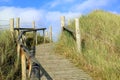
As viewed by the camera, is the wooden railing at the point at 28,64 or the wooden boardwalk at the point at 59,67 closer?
the wooden railing at the point at 28,64

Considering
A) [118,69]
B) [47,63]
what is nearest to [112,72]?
[118,69]

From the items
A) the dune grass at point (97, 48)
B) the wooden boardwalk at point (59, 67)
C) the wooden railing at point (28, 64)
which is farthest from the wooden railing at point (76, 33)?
the wooden railing at point (28, 64)

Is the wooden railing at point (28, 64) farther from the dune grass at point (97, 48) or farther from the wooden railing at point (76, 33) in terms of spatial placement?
the wooden railing at point (76, 33)

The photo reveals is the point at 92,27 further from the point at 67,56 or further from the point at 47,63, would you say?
the point at 47,63

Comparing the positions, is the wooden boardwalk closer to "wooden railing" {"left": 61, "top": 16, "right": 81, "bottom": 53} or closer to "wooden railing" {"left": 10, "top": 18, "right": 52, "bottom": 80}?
"wooden railing" {"left": 10, "top": 18, "right": 52, "bottom": 80}

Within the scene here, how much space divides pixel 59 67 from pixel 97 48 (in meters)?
Result: 2.50

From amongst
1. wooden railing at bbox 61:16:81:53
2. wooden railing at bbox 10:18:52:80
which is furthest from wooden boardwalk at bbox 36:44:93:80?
wooden railing at bbox 61:16:81:53

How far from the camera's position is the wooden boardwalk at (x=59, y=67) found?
13441 mm

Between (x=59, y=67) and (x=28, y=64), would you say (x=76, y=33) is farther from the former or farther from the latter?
(x=28, y=64)

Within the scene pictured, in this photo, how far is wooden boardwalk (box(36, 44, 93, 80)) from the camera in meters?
13.4

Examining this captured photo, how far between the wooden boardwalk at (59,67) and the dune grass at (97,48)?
326 mm

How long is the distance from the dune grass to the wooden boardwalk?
0.33m

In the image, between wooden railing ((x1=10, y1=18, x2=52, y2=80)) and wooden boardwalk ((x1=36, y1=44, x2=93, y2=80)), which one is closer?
wooden railing ((x1=10, y1=18, x2=52, y2=80))

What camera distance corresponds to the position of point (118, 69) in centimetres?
1328
